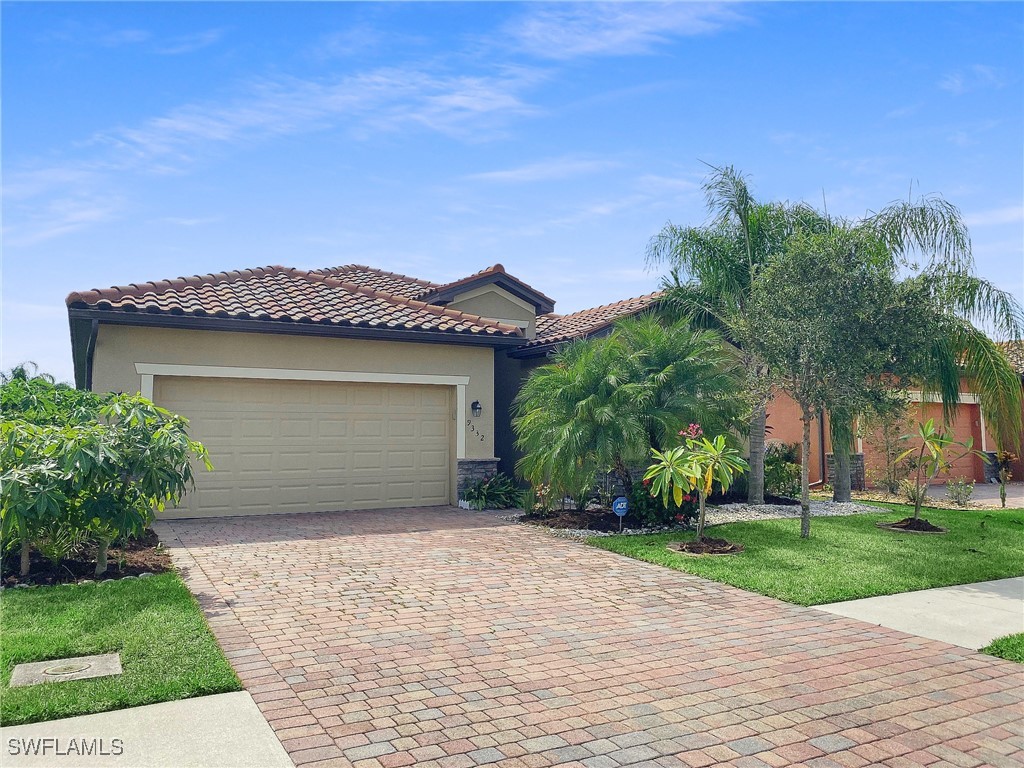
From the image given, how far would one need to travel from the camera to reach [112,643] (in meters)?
5.63

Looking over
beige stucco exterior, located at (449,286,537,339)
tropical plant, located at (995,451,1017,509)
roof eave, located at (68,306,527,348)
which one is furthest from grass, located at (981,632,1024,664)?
beige stucco exterior, located at (449,286,537,339)

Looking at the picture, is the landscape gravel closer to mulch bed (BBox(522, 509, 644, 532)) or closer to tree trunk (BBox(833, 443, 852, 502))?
mulch bed (BBox(522, 509, 644, 532))

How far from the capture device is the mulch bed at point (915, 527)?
466 inches

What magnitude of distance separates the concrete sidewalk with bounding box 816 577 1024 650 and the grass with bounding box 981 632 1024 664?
0.27 feet

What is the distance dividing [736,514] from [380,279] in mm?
11527

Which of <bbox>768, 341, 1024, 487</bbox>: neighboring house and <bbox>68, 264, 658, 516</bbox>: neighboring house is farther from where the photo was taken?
<bbox>768, 341, 1024, 487</bbox>: neighboring house

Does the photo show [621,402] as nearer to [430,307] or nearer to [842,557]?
[842,557]

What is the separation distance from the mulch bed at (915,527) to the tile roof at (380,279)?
1120cm

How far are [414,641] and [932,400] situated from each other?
47.5ft

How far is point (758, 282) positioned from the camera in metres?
11.1

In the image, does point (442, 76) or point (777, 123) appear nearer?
point (442, 76)

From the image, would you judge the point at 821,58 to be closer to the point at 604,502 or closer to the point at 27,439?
the point at 604,502

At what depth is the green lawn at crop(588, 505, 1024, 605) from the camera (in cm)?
818

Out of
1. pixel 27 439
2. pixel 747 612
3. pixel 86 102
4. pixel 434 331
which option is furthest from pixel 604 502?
pixel 86 102
